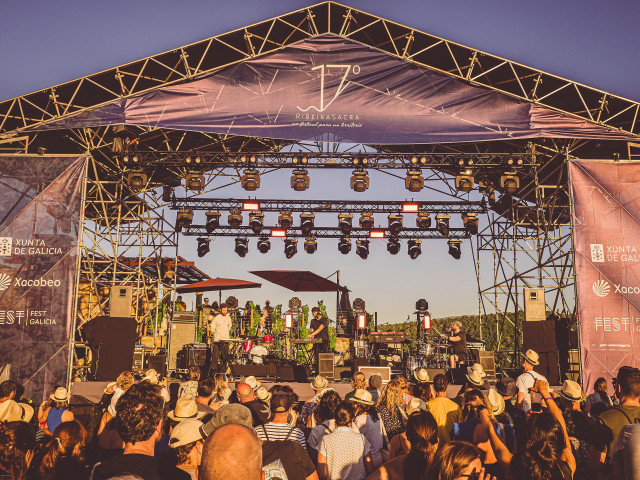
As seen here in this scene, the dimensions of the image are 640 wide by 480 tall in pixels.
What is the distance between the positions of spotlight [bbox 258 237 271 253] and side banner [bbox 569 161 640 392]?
1213 centimetres

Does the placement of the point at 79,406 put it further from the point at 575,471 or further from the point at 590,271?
the point at 590,271

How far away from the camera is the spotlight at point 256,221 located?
20328mm

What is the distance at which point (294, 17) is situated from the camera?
44.2 ft

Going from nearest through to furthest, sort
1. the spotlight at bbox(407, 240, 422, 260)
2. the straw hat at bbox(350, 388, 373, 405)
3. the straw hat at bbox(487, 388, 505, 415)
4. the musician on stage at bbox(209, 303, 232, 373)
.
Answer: the straw hat at bbox(487, 388, 505, 415)
the straw hat at bbox(350, 388, 373, 405)
the musician on stage at bbox(209, 303, 232, 373)
the spotlight at bbox(407, 240, 422, 260)

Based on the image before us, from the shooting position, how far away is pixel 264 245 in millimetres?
21953

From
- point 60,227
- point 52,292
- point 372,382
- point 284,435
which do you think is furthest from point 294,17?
point 284,435

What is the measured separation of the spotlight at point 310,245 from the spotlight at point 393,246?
8.90 ft

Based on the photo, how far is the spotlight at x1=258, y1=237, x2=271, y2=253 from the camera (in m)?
22.0

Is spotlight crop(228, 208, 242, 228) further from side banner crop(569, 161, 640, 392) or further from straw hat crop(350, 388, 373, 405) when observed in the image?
straw hat crop(350, 388, 373, 405)

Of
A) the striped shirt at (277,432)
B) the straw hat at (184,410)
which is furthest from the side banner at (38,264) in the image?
the striped shirt at (277,432)

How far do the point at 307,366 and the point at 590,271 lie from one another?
7433mm

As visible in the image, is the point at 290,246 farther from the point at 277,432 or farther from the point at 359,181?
the point at 277,432

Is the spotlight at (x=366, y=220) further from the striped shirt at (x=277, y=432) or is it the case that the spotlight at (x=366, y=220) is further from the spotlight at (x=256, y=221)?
the striped shirt at (x=277, y=432)

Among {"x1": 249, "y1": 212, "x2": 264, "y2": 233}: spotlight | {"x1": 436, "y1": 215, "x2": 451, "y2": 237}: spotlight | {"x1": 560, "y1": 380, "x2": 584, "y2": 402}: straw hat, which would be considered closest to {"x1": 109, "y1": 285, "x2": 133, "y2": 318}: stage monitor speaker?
{"x1": 249, "y1": 212, "x2": 264, "y2": 233}: spotlight
